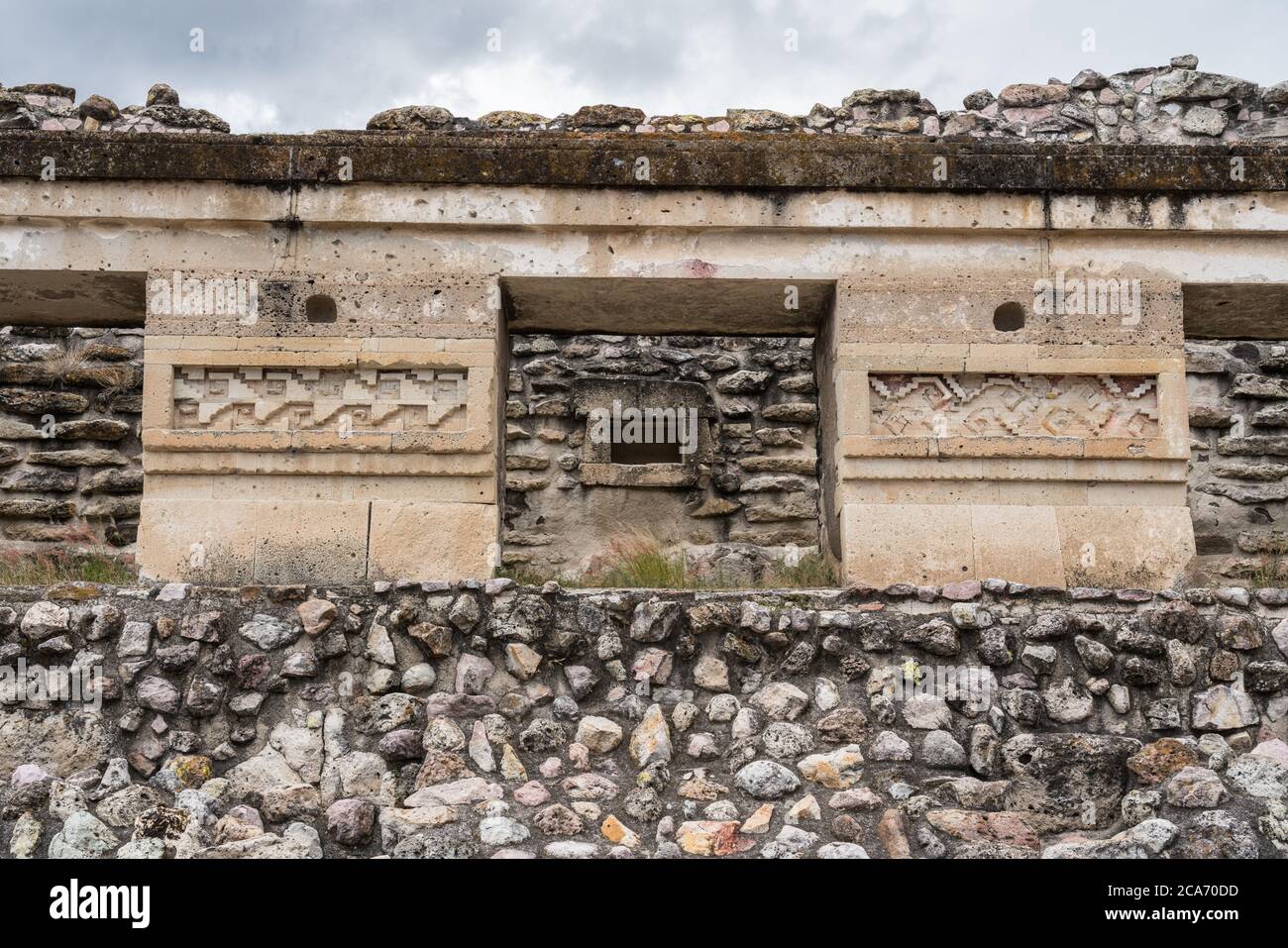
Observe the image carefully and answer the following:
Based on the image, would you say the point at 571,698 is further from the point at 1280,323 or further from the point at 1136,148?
the point at 1280,323

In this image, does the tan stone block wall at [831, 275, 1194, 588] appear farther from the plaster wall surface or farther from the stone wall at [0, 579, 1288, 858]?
the stone wall at [0, 579, 1288, 858]

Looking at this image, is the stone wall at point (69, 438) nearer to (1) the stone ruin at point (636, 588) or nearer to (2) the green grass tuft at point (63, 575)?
(2) the green grass tuft at point (63, 575)

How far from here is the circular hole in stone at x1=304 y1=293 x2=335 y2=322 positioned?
5328mm

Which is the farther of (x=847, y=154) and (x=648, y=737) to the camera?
(x=847, y=154)

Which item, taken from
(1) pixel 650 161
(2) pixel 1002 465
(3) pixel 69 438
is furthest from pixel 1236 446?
(3) pixel 69 438

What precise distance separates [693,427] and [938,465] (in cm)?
331

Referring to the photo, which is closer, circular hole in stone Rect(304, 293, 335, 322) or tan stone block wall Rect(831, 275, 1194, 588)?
tan stone block wall Rect(831, 275, 1194, 588)

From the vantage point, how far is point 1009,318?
550cm

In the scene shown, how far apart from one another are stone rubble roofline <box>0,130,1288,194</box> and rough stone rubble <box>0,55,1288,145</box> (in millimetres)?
2990

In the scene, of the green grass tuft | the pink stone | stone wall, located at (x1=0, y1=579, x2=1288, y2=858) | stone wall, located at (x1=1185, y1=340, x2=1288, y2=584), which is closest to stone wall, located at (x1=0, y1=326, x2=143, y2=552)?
the green grass tuft

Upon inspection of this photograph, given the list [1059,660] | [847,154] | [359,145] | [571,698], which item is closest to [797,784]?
[571,698]

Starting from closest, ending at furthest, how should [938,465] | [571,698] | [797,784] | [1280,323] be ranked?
[797,784] < [571,698] < [938,465] < [1280,323]

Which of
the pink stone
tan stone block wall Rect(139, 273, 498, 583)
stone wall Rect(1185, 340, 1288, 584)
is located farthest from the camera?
stone wall Rect(1185, 340, 1288, 584)

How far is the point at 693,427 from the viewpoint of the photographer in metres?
8.46
